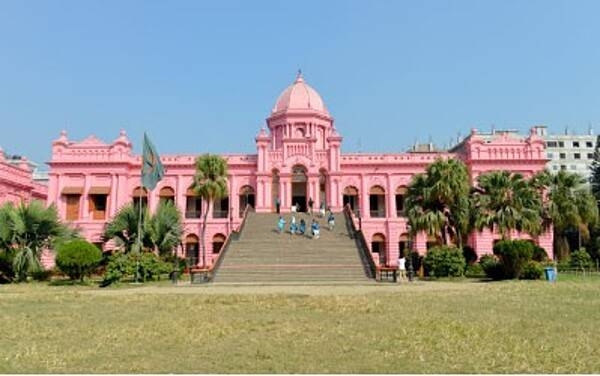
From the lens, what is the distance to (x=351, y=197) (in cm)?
4550

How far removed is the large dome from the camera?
49.8 metres

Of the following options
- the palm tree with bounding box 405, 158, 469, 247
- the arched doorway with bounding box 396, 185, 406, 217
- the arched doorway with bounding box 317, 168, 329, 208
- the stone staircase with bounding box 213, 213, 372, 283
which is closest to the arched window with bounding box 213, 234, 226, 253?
the stone staircase with bounding box 213, 213, 372, 283

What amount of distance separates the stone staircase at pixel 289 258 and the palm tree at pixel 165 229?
10.9ft

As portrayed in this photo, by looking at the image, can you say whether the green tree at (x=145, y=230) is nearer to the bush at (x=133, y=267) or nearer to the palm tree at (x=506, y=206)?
the bush at (x=133, y=267)

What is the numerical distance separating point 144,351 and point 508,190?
88.2ft

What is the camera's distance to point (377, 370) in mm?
6660

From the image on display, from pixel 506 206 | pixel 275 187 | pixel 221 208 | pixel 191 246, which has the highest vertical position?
pixel 275 187

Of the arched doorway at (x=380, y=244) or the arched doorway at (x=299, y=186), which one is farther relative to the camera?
the arched doorway at (x=299, y=186)

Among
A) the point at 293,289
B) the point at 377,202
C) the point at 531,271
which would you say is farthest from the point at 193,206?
the point at 531,271

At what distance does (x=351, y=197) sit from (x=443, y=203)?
1537cm

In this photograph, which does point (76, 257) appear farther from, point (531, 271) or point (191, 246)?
point (531, 271)

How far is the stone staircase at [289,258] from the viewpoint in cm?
2506

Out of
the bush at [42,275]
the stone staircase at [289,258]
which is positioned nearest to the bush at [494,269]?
the stone staircase at [289,258]

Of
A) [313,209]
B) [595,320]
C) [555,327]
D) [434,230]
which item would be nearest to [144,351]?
[555,327]
